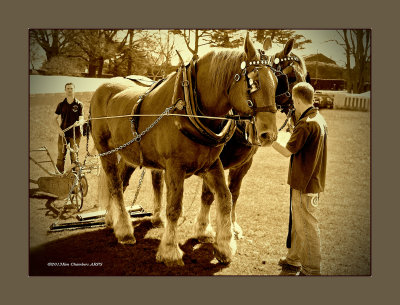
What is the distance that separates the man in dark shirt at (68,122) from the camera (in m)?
5.12

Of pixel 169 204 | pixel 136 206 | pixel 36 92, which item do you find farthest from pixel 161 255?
pixel 36 92

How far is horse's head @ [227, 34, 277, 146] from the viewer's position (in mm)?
3740

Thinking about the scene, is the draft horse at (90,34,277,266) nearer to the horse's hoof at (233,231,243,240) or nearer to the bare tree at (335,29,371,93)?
the horse's hoof at (233,231,243,240)

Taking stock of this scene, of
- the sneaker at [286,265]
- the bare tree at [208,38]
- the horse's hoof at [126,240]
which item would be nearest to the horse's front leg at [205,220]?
the horse's hoof at [126,240]

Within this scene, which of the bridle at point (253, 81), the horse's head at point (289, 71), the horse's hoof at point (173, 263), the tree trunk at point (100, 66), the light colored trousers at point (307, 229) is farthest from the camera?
the tree trunk at point (100, 66)

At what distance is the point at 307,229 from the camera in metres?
4.19

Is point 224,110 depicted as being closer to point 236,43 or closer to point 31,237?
point 236,43

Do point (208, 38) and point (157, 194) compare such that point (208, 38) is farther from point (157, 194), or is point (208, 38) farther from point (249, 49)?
point (157, 194)

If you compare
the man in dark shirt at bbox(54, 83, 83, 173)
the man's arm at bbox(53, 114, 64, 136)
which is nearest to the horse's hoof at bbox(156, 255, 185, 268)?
the man in dark shirt at bbox(54, 83, 83, 173)

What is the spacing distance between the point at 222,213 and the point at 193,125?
1.06 metres

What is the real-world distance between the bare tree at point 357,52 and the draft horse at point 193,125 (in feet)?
4.91

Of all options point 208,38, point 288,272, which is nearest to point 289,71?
point 208,38

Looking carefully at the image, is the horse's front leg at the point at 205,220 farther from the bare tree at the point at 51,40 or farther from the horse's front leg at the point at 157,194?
the bare tree at the point at 51,40

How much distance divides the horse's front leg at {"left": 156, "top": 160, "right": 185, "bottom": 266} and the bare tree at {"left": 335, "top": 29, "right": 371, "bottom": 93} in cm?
235
